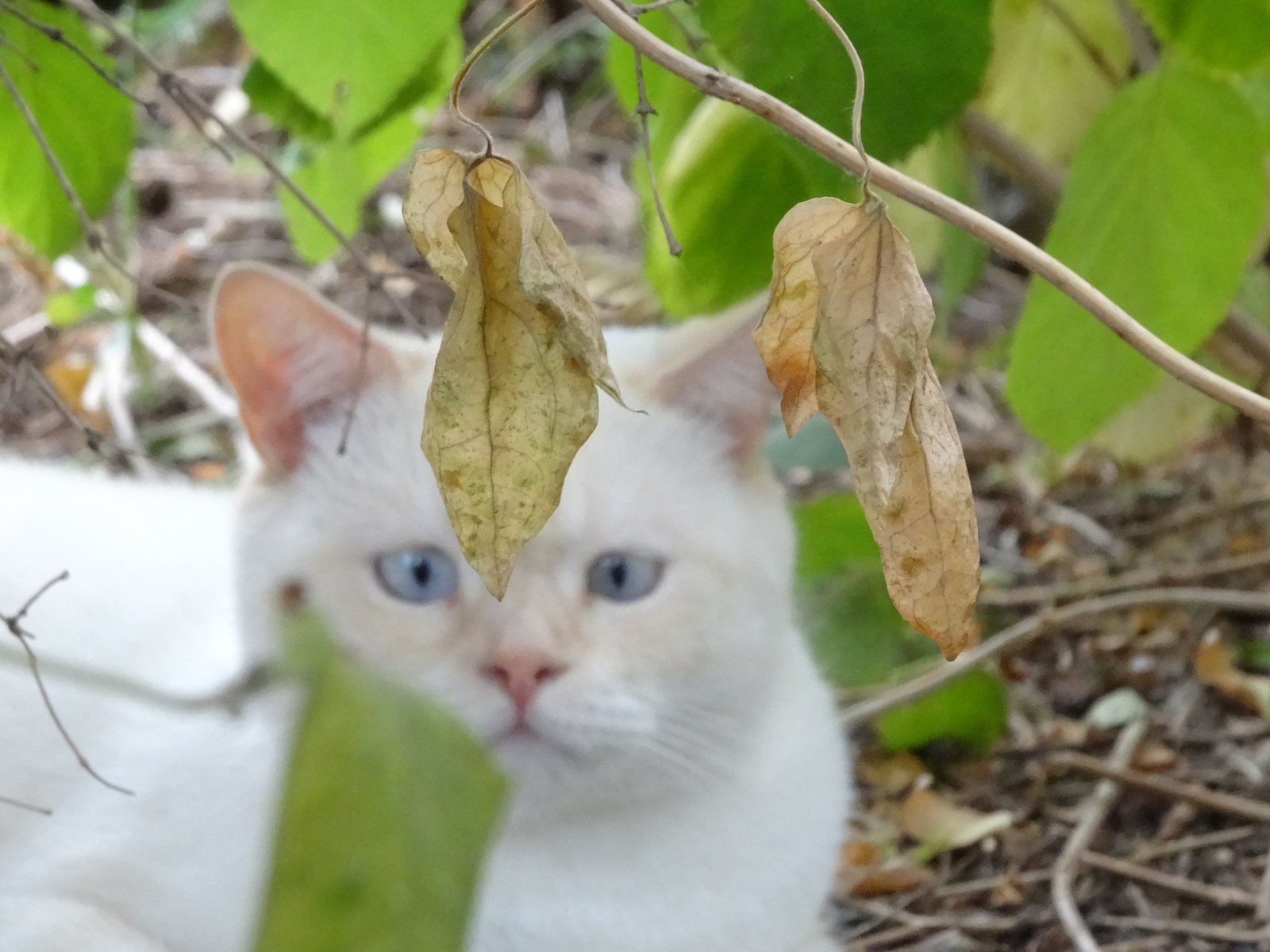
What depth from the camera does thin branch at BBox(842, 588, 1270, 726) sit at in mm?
1239

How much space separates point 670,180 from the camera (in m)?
0.91

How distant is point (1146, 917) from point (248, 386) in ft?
2.95

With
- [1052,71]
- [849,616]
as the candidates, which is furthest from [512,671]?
[1052,71]

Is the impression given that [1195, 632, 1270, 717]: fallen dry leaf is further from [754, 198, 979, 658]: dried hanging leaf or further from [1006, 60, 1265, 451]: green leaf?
[754, 198, 979, 658]: dried hanging leaf

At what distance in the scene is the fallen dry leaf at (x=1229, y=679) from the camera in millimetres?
1315

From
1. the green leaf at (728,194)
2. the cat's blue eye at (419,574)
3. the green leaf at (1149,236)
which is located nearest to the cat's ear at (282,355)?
the cat's blue eye at (419,574)

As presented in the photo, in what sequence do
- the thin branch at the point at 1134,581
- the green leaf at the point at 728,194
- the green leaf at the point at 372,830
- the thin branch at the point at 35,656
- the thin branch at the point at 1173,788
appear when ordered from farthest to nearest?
the thin branch at the point at 1134,581 → the thin branch at the point at 1173,788 → the green leaf at the point at 728,194 → the thin branch at the point at 35,656 → the green leaf at the point at 372,830

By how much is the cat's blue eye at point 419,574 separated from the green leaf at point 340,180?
0.90 ft

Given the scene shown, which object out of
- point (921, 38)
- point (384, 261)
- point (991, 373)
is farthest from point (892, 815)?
point (991, 373)

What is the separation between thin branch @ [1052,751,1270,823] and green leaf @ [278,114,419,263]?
35.4 inches

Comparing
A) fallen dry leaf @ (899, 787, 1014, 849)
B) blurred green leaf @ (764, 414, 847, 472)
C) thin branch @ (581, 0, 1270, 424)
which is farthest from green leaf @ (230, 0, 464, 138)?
fallen dry leaf @ (899, 787, 1014, 849)

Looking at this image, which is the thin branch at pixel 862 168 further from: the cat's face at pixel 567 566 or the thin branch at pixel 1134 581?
the thin branch at pixel 1134 581

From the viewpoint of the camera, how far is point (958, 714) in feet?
4.17

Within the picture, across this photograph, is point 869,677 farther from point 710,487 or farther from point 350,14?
point 350,14
